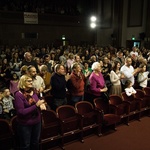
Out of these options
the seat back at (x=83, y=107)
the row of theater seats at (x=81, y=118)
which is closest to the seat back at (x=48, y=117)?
the row of theater seats at (x=81, y=118)

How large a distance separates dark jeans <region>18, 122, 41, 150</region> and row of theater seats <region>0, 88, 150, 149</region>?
0.32m

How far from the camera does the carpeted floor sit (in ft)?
11.0

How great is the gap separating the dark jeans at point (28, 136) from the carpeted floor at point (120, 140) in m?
0.75

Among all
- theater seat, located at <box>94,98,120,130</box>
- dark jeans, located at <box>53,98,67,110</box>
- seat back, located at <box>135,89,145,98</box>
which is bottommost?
theater seat, located at <box>94,98,120,130</box>

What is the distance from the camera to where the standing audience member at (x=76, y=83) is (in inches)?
154

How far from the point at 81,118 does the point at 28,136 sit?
109cm

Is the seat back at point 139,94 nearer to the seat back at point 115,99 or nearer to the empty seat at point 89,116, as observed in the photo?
the seat back at point 115,99

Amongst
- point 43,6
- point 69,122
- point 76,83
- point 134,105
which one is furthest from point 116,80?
point 43,6

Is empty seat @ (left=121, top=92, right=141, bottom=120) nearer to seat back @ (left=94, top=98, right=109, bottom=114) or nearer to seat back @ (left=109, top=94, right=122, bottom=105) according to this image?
seat back @ (left=109, top=94, right=122, bottom=105)

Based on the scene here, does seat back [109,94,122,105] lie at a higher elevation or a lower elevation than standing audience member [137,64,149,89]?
lower

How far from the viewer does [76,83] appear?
3.91m

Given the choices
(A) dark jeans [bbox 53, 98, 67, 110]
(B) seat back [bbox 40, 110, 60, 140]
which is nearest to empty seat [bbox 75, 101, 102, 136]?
(A) dark jeans [bbox 53, 98, 67, 110]

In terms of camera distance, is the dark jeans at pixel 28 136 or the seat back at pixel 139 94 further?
the seat back at pixel 139 94

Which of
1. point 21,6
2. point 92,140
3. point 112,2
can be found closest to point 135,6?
point 112,2
